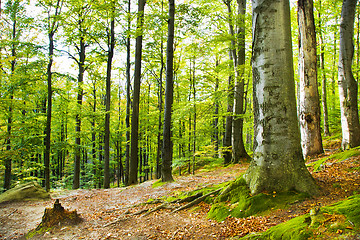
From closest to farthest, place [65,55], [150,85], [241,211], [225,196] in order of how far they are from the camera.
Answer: [241,211] < [225,196] < [65,55] < [150,85]

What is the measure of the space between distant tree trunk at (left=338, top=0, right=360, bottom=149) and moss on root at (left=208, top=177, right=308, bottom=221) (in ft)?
15.1

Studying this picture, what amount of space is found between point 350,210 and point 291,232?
0.60 m

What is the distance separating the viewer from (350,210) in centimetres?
200

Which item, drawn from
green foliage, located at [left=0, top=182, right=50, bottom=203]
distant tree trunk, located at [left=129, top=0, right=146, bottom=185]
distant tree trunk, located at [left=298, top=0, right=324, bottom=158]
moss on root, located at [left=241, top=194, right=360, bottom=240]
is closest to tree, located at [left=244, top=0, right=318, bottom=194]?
moss on root, located at [left=241, top=194, right=360, bottom=240]

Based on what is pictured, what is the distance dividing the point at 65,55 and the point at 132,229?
35.7 ft

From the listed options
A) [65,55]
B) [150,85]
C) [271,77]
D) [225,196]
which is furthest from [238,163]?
[150,85]

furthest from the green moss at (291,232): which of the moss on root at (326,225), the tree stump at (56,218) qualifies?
the tree stump at (56,218)

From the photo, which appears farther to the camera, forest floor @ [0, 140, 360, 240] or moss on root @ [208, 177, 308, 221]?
moss on root @ [208, 177, 308, 221]

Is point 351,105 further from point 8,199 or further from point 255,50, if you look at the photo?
point 8,199

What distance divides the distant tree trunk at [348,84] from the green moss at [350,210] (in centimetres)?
529

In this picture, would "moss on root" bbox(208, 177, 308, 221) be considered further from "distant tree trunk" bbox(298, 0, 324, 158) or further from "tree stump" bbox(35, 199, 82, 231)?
"distant tree trunk" bbox(298, 0, 324, 158)

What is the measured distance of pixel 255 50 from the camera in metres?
3.55

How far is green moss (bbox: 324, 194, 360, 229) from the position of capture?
6.12 feet

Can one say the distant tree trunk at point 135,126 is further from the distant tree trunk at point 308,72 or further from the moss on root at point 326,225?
the moss on root at point 326,225
